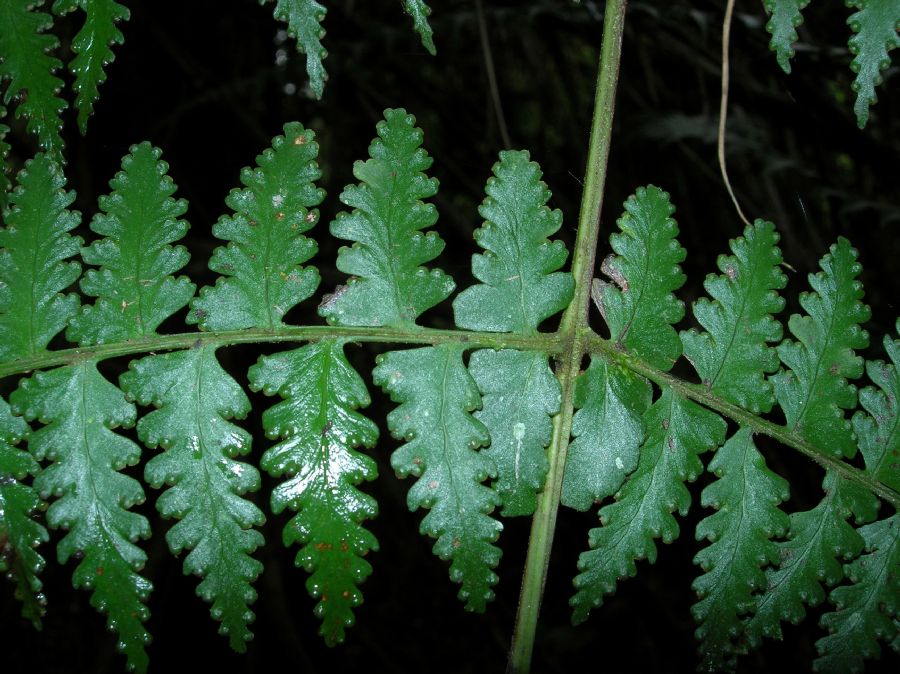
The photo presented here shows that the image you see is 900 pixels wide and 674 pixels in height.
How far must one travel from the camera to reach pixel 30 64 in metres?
1.15

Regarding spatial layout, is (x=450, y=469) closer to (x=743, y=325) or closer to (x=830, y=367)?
(x=743, y=325)

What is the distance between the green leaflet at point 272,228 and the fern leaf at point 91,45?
27cm

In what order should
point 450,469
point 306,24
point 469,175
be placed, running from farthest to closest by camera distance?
point 469,175, point 450,469, point 306,24

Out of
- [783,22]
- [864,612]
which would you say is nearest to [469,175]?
[783,22]

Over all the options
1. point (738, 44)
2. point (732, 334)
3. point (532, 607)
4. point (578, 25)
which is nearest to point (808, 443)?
point (732, 334)

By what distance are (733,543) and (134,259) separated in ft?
3.93

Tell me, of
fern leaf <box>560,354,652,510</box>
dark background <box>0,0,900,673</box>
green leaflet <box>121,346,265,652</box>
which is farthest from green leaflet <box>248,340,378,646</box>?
dark background <box>0,0,900,673</box>

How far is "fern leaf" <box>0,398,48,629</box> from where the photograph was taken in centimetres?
118

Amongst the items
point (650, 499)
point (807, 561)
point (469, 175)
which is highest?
point (469, 175)

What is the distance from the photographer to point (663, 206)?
1.33 meters

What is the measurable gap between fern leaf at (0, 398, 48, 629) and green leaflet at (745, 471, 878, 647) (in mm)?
1252

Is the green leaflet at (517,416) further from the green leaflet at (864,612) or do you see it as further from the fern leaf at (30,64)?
the fern leaf at (30,64)

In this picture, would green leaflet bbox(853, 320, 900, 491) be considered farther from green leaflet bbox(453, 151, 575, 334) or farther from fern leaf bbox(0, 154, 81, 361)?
fern leaf bbox(0, 154, 81, 361)

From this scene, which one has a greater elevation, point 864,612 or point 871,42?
point 871,42
